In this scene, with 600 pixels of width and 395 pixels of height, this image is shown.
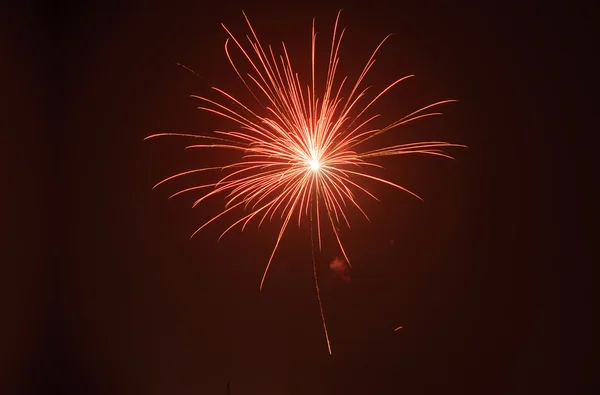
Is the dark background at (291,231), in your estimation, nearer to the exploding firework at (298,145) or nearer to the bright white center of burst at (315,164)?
the exploding firework at (298,145)

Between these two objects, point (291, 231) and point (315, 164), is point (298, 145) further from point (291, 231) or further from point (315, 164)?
point (291, 231)

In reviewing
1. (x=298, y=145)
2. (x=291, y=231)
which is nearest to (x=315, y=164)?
(x=298, y=145)

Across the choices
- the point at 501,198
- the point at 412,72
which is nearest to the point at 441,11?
the point at 412,72

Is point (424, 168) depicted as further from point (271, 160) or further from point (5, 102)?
point (5, 102)

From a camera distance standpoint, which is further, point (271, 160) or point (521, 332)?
point (271, 160)

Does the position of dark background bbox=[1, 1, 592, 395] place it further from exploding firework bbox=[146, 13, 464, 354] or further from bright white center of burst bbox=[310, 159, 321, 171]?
bright white center of burst bbox=[310, 159, 321, 171]

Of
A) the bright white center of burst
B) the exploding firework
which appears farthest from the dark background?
the bright white center of burst
